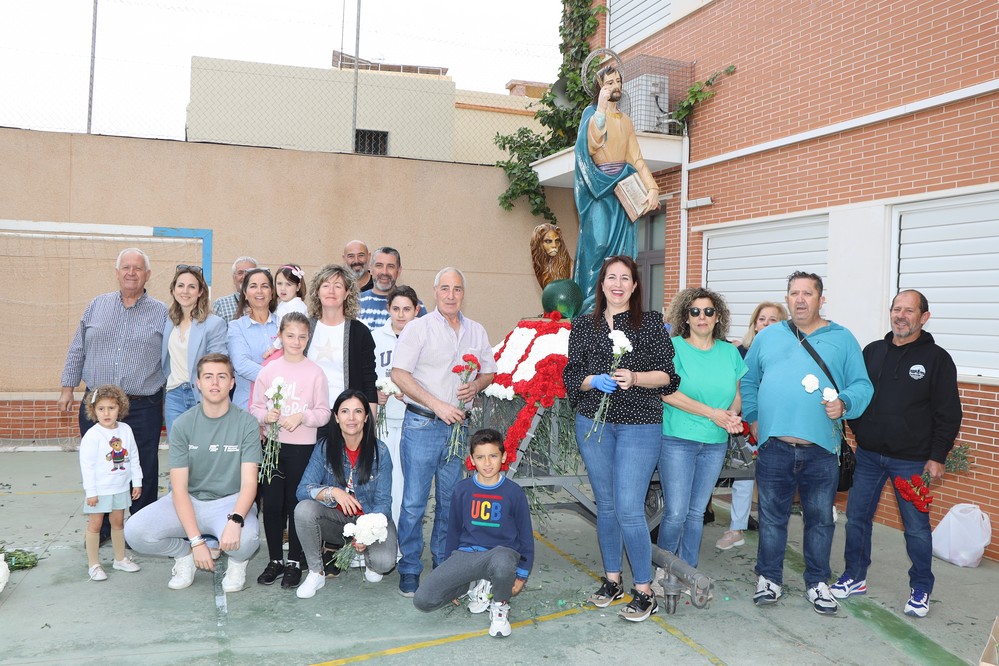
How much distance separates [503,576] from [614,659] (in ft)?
2.12

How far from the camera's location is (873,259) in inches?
275

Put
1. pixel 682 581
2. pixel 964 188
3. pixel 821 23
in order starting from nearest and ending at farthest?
1. pixel 682 581
2. pixel 964 188
3. pixel 821 23

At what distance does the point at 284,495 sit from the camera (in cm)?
476

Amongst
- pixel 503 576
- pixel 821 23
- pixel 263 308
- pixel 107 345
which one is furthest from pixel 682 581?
pixel 821 23

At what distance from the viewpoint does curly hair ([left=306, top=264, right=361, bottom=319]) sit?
15.7ft

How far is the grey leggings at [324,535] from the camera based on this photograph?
446cm

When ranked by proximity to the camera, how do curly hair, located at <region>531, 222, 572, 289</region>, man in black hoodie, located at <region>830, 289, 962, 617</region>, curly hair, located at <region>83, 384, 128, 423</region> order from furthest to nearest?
curly hair, located at <region>531, 222, 572, 289</region>
curly hair, located at <region>83, 384, 128, 423</region>
man in black hoodie, located at <region>830, 289, 962, 617</region>

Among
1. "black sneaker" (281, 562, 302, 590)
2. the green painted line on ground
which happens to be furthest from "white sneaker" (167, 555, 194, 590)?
the green painted line on ground

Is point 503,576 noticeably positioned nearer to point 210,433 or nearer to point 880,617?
point 210,433

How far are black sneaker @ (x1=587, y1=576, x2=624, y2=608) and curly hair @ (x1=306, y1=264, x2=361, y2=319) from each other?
217 cm

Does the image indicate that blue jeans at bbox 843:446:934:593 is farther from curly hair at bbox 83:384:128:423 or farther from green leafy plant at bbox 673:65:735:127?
green leafy plant at bbox 673:65:735:127

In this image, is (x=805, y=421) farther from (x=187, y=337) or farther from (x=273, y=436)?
(x=187, y=337)

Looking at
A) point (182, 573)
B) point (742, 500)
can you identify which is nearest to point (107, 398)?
point (182, 573)

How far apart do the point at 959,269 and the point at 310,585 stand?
5438 millimetres
